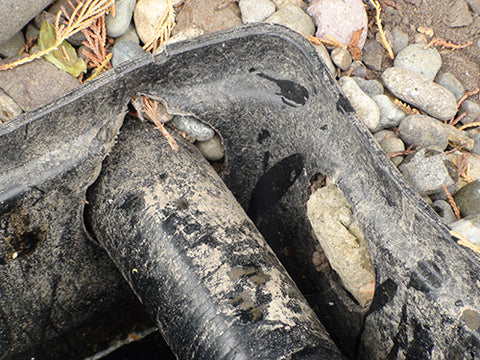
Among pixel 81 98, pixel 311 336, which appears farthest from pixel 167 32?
pixel 311 336

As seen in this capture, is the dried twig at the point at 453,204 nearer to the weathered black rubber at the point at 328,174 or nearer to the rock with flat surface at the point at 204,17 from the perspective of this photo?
the weathered black rubber at the point at 328,174

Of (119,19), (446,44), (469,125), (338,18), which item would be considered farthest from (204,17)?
(469,125)

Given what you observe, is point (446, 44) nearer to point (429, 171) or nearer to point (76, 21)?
point (429, 171)

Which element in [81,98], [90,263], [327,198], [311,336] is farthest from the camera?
[90,263]

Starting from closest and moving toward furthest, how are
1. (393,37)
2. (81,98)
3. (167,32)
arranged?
(81,98), (167,32), (393,37)

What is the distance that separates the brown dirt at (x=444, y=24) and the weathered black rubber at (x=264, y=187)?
0.98 m

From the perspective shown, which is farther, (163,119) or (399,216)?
(163,119)

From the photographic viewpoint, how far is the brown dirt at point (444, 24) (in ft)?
7.92

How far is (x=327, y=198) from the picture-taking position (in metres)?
1.70

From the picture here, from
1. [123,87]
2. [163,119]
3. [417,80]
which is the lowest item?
[417,80]

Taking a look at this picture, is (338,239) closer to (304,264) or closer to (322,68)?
(304,264)

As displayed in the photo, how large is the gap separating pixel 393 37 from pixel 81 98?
1524 mm

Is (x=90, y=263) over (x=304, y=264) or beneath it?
over

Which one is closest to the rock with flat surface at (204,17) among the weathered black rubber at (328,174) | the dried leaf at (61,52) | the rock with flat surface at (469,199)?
the dried leaf at (61,52)
